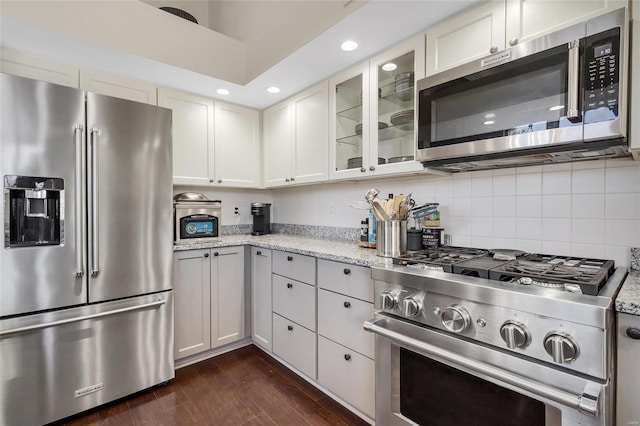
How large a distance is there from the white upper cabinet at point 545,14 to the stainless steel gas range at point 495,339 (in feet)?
3.35

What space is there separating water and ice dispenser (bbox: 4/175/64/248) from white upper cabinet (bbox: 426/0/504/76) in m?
2.25

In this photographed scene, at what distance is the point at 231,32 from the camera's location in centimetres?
276

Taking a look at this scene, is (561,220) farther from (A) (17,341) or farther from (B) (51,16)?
(B) (51,16)

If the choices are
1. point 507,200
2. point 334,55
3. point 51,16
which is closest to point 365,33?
point 334,55

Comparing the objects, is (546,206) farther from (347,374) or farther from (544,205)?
(347,374)

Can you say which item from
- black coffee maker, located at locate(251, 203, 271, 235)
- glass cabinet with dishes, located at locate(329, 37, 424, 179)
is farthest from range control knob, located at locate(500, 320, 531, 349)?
black coffee maker, located at locate(251, 203, 271, 235)

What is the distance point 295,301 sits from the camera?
2150mm

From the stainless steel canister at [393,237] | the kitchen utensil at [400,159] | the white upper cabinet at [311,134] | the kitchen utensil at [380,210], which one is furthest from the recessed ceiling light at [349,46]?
the stainless steel canister at [393,237]

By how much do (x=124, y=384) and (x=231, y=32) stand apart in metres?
2.94

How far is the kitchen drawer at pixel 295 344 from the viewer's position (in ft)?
6.63

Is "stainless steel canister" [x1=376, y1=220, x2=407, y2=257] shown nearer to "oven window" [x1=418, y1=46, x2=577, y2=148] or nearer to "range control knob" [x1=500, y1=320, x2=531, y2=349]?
"oven window" [x1=418, y1=46, x2=577, y2=148]

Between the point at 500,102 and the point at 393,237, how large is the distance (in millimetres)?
850

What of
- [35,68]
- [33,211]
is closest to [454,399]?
[33,211]

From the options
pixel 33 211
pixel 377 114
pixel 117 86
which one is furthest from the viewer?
pixel 117 86
